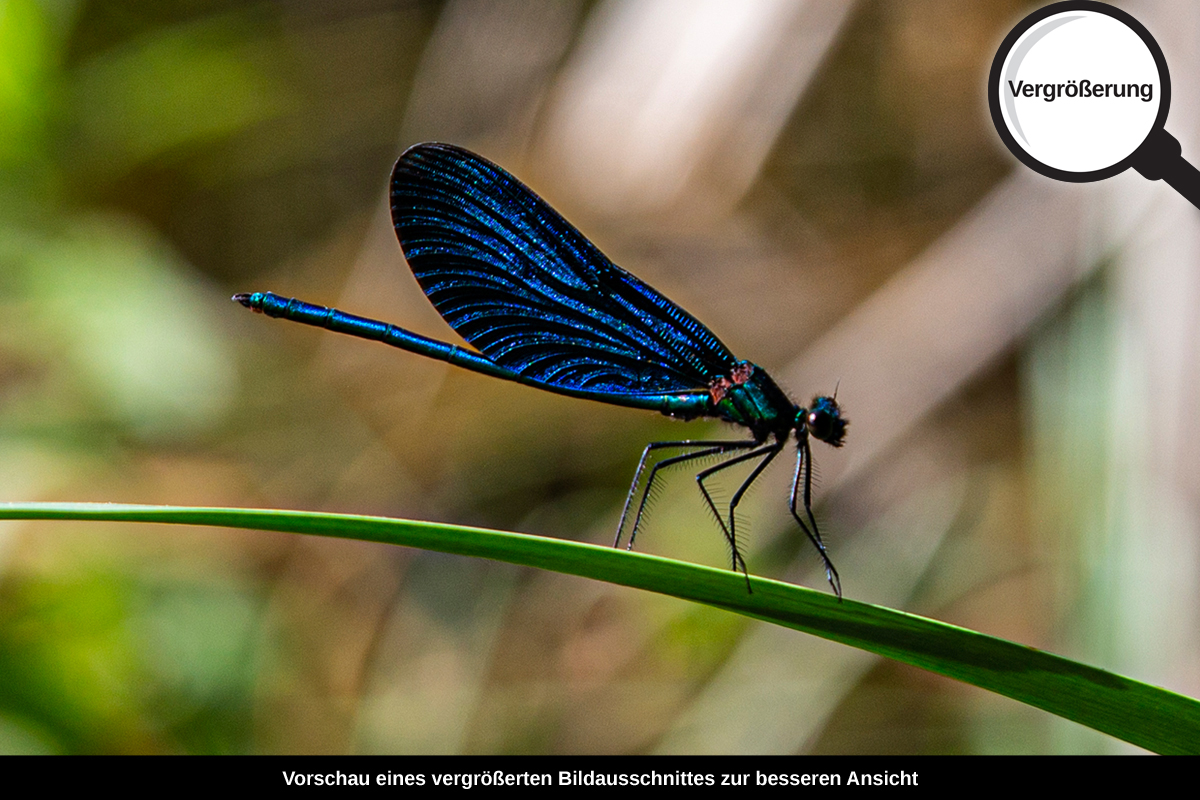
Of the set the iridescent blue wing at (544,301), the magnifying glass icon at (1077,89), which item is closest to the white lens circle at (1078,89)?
the magnifying glass icon at (1077,89)

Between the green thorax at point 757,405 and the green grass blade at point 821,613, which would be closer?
the green grass blade at point 821,613

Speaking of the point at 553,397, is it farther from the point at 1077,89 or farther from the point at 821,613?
the point at 821,613

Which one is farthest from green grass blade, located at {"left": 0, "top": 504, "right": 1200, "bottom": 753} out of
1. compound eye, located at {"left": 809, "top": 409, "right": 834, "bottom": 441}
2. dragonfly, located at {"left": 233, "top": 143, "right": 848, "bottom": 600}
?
compound eye, located at {"left": 809, "top": 409, "right": 834, "bottom": 441}

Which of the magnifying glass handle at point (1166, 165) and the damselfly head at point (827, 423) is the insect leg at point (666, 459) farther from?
the magnifying glass handle at point (1166, 165)

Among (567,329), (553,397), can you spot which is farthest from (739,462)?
(553,397)

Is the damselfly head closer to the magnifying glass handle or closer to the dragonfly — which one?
the dragonfly
